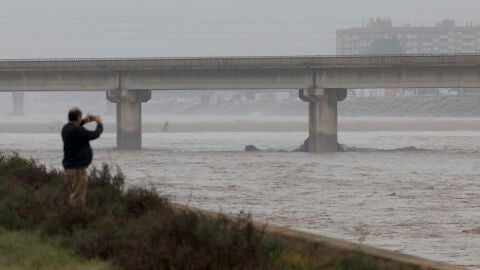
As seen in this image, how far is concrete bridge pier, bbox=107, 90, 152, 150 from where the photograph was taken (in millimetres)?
73312

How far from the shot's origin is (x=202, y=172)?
48312 millimetres

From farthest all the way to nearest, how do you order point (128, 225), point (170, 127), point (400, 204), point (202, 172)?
1. point (170, 127)
2. point (202, 172)
3. point (400, 204)
4. point (128, 225)

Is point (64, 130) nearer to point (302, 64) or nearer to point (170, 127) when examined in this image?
point (302, 64)

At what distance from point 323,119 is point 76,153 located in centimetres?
5445

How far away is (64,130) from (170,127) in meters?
112

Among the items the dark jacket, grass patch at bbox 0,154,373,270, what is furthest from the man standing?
grass patch at bbox 0,154,373,270

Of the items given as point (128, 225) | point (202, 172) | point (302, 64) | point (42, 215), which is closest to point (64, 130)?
point (42, 215)

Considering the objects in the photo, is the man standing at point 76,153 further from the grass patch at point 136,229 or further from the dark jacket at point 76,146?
the grass patch at point 136,229

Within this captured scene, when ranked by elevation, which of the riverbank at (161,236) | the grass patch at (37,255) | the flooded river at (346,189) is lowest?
the flooded river at (346,189)

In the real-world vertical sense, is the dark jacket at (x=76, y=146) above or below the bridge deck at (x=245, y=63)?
below

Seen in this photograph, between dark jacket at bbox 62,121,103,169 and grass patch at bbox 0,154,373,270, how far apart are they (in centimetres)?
63

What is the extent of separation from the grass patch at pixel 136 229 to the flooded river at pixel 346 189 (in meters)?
1.78

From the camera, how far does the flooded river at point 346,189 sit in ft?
78.0

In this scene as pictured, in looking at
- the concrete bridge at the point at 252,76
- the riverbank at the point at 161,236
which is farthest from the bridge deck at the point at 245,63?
the riverbank at the point at 161,236
